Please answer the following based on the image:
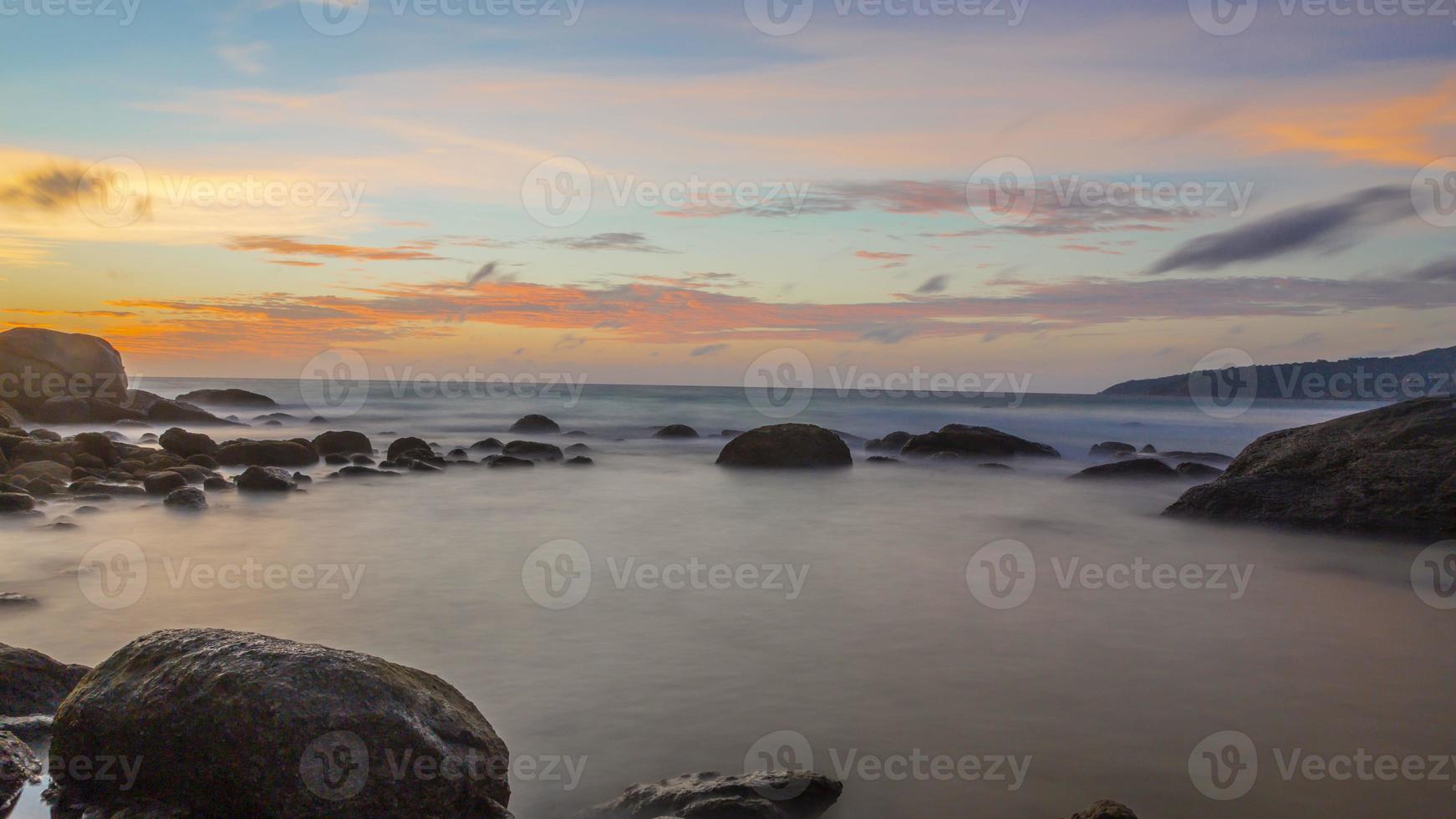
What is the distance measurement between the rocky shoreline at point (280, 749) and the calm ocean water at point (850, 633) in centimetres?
35

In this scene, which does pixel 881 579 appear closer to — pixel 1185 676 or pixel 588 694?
pixel 1185 676

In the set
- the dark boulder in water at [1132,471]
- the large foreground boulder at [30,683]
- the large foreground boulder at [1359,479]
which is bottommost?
the large foreground boulder at [30,683]

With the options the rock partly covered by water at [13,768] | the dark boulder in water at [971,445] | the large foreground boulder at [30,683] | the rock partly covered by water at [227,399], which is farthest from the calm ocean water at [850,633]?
the rock partly covered by water at [227,399]

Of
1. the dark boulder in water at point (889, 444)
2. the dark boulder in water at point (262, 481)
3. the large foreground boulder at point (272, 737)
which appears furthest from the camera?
the dark boulder in water at point (889, 444)

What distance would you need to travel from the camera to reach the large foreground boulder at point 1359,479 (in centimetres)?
1088

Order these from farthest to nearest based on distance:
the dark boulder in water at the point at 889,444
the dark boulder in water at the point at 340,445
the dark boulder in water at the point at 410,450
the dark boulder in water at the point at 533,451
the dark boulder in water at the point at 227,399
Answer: the dark boulder in water at the point at 227,399
the dark boulder in water at the point at 889,444
the dark boulder in water at the point at 533,451
the dark boulder in water at the point at 340,445
the dark boulder in water at the point at 410,450

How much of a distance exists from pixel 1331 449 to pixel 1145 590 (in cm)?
480

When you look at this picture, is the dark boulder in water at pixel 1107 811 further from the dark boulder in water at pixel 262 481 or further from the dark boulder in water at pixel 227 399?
the dark boulder in water at pixel 227 399

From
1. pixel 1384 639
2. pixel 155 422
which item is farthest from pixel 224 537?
pixel 155 422

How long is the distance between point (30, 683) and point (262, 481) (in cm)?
1171

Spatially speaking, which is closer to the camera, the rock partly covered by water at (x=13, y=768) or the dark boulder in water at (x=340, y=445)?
the rock partly covered by water at (x=13, y=768)

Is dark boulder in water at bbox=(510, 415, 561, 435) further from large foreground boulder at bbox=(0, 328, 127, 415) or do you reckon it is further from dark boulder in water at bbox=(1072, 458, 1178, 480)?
dark boulder in water at bbox=(1072, 458, 1178, 480)

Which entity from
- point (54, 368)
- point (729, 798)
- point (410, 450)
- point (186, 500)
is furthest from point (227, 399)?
point (729, 798)

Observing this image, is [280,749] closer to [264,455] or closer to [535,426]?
[264,455]
